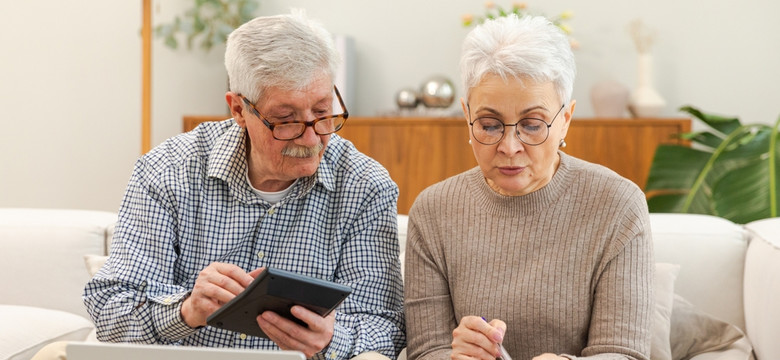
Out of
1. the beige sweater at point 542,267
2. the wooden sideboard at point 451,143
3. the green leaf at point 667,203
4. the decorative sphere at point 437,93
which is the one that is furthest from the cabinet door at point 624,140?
the beige sweater at point 542,267

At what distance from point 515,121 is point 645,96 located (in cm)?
254

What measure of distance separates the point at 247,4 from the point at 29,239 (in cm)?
219

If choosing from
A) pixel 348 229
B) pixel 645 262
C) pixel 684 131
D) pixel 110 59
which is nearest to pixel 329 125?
pixel 348 229

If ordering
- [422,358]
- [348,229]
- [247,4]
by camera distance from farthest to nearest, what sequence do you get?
[247,4] < [348,229] < [422,358]

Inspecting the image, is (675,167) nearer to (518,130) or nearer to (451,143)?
(451,143)

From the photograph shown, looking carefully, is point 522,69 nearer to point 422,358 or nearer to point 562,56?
point 562,56

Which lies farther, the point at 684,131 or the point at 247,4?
the point at 247,4

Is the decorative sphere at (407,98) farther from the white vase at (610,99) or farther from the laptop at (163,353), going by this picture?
the laptop at (163,353)

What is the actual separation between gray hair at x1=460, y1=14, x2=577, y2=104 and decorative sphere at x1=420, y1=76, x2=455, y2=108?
7.81ft

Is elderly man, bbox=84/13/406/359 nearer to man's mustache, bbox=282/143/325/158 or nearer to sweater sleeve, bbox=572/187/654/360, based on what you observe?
man's mustache, bbox=282/143/325/158

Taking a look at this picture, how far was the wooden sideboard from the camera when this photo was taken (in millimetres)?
3807

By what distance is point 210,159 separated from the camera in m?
1.81

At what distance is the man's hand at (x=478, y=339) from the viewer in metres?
1.44

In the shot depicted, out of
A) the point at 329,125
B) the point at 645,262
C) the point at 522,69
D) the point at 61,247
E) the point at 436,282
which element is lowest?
the point at 61,247
